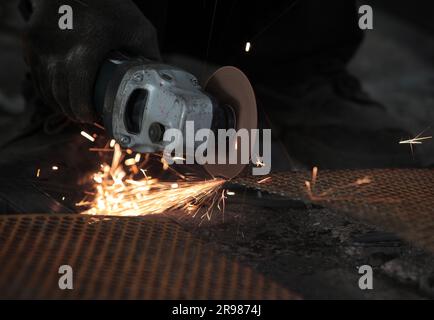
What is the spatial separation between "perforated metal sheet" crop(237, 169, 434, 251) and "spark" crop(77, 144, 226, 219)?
0.48 feet

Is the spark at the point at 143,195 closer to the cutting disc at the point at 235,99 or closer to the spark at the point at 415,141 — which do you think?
the cutting disc at the point at 235,99

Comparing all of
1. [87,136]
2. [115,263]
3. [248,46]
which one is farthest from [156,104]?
[248,46]

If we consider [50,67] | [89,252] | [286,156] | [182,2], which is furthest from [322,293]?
[182,2]

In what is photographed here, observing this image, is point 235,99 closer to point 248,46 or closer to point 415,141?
point 248,46

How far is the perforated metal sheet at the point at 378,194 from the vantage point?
1.78m

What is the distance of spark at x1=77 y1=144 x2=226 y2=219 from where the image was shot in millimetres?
1997

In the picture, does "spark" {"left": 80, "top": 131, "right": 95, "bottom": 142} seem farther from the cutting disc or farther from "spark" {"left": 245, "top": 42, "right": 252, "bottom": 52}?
"spark" {"left": 245, "top": 42, "right": 252, "bottom": 52}

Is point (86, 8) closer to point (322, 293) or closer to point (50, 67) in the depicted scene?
point (50, 67)

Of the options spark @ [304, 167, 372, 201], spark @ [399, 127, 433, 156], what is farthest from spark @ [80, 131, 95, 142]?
spark @ [399, 127, 433, 156]

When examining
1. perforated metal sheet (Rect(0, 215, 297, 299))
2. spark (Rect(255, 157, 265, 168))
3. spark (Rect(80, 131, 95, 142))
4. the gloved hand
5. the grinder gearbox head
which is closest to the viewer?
perforated metal sheet (Rect(0, 215, 297, 299))

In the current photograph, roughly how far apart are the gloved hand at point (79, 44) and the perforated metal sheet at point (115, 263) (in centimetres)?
40

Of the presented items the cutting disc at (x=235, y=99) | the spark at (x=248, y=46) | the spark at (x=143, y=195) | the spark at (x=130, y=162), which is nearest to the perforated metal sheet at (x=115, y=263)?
Answer: the spark at (x=143, y=195)

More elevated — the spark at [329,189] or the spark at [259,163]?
the spark at [259,163]

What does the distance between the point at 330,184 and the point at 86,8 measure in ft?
3.27
